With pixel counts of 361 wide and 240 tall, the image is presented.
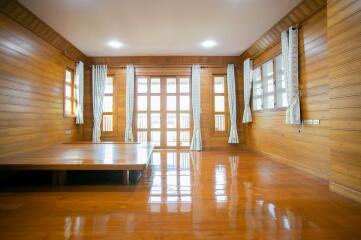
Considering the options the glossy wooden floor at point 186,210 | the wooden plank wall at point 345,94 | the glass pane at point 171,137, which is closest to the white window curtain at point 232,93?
the glass pane at point 171,137

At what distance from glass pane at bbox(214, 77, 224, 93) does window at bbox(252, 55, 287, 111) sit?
0.91m

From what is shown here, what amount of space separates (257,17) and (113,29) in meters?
2.59

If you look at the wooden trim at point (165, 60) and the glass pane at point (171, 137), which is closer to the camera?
the wooden trim at point (165, 60)

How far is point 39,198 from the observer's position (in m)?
2.36

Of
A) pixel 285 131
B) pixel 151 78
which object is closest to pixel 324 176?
pixel 285 131

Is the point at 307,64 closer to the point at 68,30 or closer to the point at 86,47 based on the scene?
the point at 68,30

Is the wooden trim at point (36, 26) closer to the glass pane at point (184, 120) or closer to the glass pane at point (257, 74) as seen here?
the glass pane at point (184, 120)

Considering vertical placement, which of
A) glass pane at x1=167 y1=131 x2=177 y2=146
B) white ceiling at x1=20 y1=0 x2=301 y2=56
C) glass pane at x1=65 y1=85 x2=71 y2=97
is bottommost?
glass pane at x1=167 y1=131 x2=177 y2=146

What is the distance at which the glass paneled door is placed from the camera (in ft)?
20.7

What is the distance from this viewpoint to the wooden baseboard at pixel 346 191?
2199mm

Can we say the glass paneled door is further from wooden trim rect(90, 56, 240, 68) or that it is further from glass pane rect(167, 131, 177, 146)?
wooden trim rect(90, 56, 240, 68)

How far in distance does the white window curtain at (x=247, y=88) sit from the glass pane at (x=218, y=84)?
671 millimetres

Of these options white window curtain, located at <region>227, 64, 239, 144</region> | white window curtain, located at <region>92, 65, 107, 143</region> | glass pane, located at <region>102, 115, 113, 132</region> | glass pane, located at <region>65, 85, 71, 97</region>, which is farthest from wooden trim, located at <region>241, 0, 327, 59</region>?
glass pane, located at <region>65, 85, 71, 97</region>

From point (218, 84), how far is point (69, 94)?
151 inches
